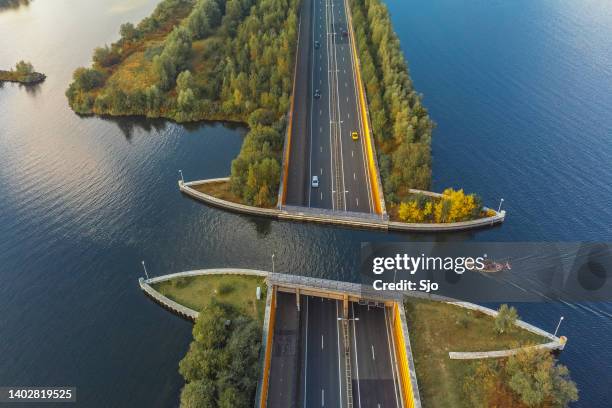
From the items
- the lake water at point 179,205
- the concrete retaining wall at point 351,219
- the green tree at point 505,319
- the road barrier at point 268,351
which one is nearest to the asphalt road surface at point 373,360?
the lake water at point 179,205

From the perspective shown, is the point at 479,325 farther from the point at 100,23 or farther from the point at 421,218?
the point at 100,23

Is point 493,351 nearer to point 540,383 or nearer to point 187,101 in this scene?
point 540,383

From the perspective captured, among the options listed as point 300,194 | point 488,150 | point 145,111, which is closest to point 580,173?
point 488,150

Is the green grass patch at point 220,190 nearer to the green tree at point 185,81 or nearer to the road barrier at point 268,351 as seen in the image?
the road barrier at point 268,351

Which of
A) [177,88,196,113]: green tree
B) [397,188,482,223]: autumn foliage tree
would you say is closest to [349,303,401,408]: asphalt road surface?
[397,188,482,223]: autumn foliage tree

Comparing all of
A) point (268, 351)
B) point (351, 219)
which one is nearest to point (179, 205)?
point (351, 219)

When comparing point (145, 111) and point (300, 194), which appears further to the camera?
point (145, 111)

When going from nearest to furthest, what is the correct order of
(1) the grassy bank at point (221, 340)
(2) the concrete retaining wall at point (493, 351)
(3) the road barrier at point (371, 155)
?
(1) the grassy bank at point (221, 340), (2) the concrete retaining wall at point (493, 351), (3) the road barrier at point (371, 155)
